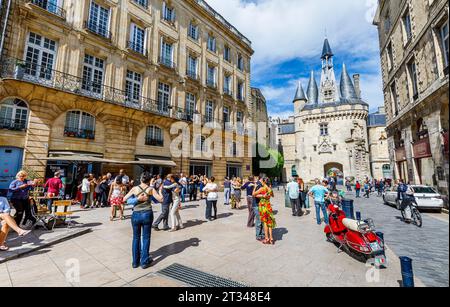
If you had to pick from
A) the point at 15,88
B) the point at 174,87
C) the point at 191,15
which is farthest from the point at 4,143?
the point at 191,15

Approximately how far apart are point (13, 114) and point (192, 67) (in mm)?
14546

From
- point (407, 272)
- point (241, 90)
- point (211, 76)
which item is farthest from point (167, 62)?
point (407, 272)

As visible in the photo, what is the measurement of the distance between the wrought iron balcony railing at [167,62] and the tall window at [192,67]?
6.19ft

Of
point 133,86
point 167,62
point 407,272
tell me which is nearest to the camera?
point 407,272

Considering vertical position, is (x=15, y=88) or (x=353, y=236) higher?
(x=15, y=88)

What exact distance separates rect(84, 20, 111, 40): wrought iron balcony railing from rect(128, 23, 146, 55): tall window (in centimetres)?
155

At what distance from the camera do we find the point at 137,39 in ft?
55.2

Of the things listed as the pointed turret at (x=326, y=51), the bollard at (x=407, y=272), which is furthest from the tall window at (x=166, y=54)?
the pointed turret at (x=326, y=51)

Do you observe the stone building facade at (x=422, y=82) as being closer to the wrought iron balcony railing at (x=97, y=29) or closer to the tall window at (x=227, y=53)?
the wrought iron balcony railing at (x=97, y=29)

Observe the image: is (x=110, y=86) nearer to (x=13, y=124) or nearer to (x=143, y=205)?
(x=13, y=124)

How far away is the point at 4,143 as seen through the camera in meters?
10.5
